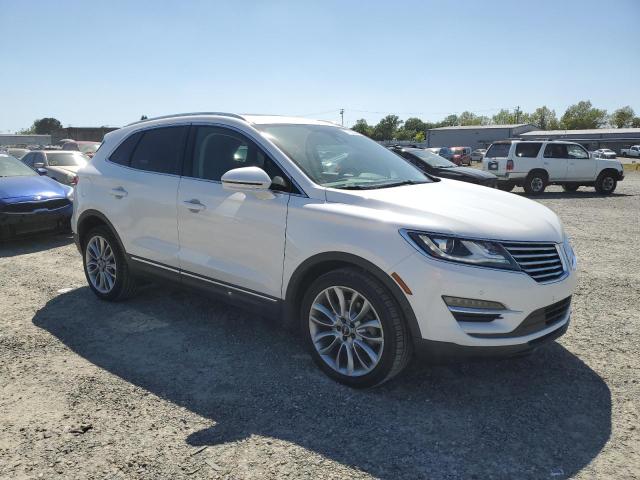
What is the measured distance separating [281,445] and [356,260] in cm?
116

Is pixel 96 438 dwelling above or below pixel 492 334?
below

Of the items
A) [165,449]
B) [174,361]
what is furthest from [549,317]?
[174,361]

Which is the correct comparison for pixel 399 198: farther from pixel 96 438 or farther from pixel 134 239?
pixel 134 239

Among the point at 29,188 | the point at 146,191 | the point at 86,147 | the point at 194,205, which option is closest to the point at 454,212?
the point at 194,205

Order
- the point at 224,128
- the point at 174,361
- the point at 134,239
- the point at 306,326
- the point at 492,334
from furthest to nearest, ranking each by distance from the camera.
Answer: the point at 134,239, the point at 224,128, the point at 174,361, the point at 306,326, the point at 492,334

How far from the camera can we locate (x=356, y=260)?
316 cm

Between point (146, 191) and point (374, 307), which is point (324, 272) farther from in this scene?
point (146, 191)

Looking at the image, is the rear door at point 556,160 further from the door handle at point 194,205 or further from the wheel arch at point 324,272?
the wheel arch at point 324,272

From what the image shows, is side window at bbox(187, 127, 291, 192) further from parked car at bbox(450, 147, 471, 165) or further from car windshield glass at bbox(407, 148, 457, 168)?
parked car at bbox(450, 147, 471, 165)

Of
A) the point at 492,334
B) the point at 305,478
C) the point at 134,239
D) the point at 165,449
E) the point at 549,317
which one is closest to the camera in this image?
the point at 305,478

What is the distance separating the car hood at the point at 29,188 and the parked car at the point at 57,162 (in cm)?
434

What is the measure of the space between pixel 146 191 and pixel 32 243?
511 cm

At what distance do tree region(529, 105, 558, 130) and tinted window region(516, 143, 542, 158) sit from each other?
125198 millimetres

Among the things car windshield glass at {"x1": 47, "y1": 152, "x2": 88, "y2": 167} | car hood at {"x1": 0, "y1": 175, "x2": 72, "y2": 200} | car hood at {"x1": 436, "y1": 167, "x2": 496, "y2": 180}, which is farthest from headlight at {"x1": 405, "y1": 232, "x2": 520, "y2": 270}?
car windshield glass at {"x1": 47, "y1": 152, "x2": 88, "y2": 167}
